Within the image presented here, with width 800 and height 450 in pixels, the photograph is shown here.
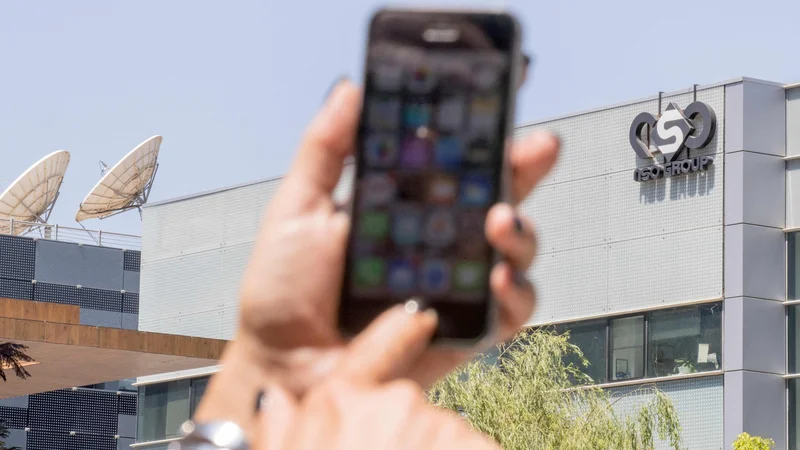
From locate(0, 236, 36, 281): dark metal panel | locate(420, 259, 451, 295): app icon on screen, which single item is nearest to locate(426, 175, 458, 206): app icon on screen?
locate(420, 259, 451, 295): app icon on screen

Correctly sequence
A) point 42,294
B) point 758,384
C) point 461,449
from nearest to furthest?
point 461,449, point 758,384, point 42,294

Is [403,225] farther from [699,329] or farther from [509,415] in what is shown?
[699,329]

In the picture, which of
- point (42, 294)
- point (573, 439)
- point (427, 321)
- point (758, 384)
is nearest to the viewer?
point (427, 321)

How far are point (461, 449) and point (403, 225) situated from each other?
18.1 inches

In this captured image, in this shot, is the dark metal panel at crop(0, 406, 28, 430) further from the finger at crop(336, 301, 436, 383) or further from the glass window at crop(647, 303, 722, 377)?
the finger at crop(336, 301, 436, 383)

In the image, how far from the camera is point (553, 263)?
32.4 m

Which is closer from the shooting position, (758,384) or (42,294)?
(758,384)

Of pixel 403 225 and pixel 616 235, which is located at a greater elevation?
pixel 616 235

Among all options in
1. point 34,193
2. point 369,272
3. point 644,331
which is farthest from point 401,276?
point 34,193

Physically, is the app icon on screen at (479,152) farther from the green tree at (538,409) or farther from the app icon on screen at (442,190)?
the green tree at (538,409)

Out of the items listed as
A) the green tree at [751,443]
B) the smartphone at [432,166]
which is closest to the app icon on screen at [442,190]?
the smartphone at [432,166]

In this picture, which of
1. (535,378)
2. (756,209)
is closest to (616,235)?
(756,209)

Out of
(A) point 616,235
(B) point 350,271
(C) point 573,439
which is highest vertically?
(A) point 616,235

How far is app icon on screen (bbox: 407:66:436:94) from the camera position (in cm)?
271
